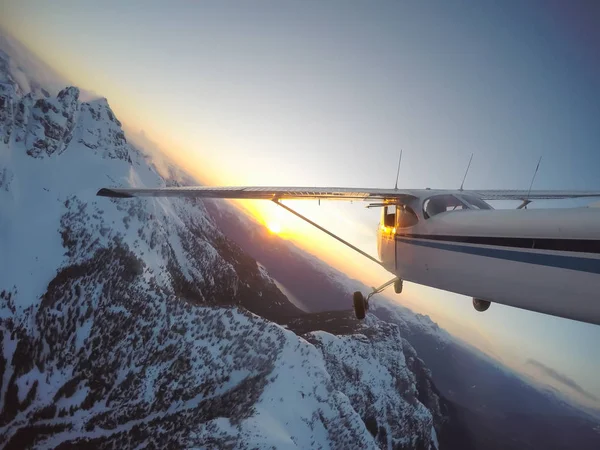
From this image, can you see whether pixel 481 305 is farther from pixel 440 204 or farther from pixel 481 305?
pixel 440 204

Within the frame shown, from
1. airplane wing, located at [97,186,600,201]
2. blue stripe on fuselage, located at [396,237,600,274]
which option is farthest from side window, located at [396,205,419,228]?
blue stripe on fuselage, located at [396,237,600,274]

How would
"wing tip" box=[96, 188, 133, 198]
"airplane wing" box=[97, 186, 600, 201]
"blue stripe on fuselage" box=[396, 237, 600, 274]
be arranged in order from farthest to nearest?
"wing tip" box=[96, 188, 133, 198]
"airplane wing" box=[97, 186, 600, 201]
"blue stripe on fuselage" box=[396, 237, 600, 274]

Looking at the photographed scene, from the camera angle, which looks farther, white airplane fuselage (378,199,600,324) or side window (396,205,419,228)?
side window (396,205,419,228)

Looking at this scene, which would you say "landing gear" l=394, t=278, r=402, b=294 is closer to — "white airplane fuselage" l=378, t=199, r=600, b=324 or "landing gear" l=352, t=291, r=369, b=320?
"landing gear" l=352, t=291, r=369, b=320

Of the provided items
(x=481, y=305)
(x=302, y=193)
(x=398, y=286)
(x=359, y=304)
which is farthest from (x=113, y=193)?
(x=481, y=305)

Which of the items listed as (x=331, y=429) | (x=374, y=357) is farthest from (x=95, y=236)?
(x=374, y=357)

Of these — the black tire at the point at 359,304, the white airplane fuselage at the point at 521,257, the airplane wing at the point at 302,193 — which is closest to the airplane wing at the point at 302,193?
the airplane wing at the point at 302,193

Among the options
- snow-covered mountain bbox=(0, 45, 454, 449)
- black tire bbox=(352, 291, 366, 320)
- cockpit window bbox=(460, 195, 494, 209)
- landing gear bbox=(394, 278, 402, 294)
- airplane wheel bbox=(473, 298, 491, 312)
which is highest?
cockpit window bbox=(460, 195, 494, 209)
